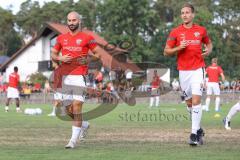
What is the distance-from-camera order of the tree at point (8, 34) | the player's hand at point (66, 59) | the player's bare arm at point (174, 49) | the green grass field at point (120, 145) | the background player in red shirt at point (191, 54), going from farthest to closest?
the tree at point (8, 34) < the background player in red shirt at point (191, 54) < the player's bare arm at point (174, 49) < the player's hand at point (66, 59) < the green grass field at point (120, 145)

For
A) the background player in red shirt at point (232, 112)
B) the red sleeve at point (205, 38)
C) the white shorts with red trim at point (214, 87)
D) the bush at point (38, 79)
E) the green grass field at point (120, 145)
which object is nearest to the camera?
the green grass field at point (120, 145)

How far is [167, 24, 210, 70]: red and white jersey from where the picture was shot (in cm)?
1112

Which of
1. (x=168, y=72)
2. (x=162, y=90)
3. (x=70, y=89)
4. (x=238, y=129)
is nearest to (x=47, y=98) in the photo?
(x=162, y=90)

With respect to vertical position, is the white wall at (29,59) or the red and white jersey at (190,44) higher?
the white wall at (29,59)

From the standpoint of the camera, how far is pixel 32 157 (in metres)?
8.89

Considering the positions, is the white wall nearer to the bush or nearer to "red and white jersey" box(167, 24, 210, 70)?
the bush

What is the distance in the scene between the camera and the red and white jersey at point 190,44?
11.1 metres

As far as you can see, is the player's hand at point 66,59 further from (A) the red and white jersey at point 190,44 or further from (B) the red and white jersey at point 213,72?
→ (B) the red and white jersey at point 213,72

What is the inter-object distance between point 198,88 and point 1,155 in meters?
4.20

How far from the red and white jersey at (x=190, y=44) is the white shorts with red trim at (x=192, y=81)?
0.10 metres

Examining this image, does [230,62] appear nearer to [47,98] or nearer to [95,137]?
[47,98]

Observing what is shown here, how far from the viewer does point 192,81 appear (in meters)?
11.2

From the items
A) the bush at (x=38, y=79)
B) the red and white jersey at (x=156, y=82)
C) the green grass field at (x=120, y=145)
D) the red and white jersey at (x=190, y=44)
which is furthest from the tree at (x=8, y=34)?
the red and white jersey at (x=190, y=44)

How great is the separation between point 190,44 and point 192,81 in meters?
0.75
